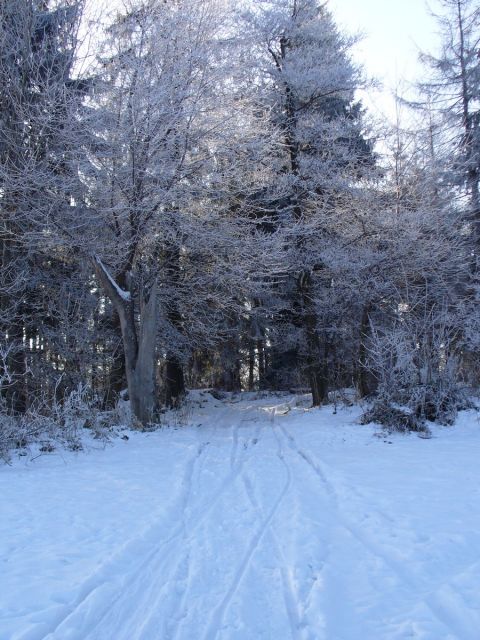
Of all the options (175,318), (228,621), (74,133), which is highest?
(74,133)

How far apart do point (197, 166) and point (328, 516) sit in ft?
27.0

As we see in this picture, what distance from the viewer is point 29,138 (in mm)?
12039

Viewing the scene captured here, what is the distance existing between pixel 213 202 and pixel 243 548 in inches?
379

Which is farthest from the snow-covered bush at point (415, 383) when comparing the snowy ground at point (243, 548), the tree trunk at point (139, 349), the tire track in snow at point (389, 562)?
the tree trunk at point (139, 349)

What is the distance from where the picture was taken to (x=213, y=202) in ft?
41.3

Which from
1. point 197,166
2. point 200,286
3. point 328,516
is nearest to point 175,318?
point 200,286

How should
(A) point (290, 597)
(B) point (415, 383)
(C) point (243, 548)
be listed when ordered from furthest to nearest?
1. (B) point (415, 383)
2. (C) point (243, 548)
3. (A) point (290, 597)

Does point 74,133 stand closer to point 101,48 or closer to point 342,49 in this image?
point 101,48

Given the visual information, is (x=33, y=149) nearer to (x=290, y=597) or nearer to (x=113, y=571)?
(x=113, y=571)

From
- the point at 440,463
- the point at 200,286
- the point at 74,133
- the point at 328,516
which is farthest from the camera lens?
the point at 200,286

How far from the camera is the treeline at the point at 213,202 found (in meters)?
10.9

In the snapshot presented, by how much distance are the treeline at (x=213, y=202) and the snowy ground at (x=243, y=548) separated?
3433mm

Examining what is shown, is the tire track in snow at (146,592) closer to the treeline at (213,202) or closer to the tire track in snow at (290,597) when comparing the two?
the tire track in snow at (290,597)

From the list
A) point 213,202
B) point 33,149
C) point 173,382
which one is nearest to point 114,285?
point 213,202
